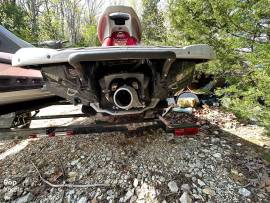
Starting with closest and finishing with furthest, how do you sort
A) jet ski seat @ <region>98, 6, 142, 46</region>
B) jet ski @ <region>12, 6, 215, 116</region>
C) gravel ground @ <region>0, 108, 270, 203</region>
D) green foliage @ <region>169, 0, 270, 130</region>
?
jet ski @ <region>12, 6, 215, 116</region> → gravel ground @ <region>0, 108, 270, 203</region> → green foliage @ <region>169, 0, 270, 130</region> → jet ski seat @ <region>98, 6, 142, 46</region>

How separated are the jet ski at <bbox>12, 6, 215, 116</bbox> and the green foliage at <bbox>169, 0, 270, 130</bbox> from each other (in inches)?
33.5

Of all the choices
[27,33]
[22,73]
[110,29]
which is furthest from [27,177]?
[27,33]

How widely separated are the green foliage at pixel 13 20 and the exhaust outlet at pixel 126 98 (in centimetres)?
1008

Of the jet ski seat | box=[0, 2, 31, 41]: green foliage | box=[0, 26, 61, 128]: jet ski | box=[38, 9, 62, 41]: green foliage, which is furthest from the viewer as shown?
box=[38, 9, 62, 41]: green foliage

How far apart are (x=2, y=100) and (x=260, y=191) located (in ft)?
8.29

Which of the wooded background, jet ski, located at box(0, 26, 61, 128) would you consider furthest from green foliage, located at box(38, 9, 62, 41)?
jet ski, located at box(0, 26, 61, 128)

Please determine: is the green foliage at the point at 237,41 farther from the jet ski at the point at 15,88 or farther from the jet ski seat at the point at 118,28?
the jet ski at the point at 15,88

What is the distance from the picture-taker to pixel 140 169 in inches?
95.3

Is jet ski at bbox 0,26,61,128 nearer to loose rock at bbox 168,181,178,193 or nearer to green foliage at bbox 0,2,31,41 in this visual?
loose rock at bbox 168,181,178,193

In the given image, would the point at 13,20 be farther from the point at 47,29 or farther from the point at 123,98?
the point at 123,98

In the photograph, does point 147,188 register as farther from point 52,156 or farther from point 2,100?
point 2,100

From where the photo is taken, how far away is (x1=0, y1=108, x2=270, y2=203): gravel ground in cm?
215

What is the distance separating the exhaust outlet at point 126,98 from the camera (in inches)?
87.7

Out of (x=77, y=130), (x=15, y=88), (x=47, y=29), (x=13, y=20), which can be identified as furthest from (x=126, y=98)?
(x=47, y=29)
